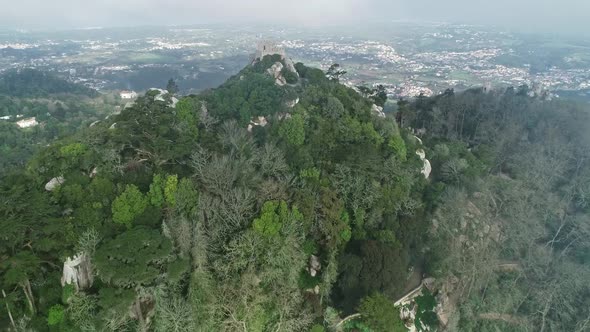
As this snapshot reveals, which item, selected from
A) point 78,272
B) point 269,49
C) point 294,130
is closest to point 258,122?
point 294,130

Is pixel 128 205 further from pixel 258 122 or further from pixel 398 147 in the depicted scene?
pixel 398 147

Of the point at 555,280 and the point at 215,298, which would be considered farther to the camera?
the point at 555,280

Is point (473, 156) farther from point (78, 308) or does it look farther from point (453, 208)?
point (78, 308)

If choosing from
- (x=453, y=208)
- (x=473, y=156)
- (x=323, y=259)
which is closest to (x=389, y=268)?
(x=323, y=259)

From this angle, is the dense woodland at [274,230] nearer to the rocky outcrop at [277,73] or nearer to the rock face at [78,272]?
the rock face at [78,272]

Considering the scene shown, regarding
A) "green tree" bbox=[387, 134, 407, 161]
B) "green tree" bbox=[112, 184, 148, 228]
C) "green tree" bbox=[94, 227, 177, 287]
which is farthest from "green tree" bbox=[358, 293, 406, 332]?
"green tree" bbox=[387, 134, 407, 161]
